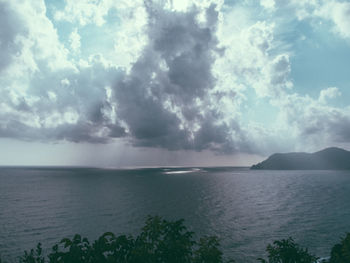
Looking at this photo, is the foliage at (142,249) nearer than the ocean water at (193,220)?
Yes

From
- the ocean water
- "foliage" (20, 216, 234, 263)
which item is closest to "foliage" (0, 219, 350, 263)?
"foliage" (20, 216, 234, 263)

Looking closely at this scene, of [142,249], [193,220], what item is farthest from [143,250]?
[193,220]

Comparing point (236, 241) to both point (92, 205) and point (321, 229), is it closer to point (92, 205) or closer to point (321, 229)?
point (321, 229)

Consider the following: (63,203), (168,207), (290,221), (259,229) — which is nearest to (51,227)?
(63,203)

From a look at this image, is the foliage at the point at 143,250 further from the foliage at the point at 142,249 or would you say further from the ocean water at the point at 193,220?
the ocean water at the point at 193,220

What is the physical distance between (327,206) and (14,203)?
142630mm

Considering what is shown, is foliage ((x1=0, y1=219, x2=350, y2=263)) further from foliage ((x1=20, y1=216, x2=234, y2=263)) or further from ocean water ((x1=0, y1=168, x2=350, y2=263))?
ocean water ((x1=0, y1=168, x2=350, y2=263))

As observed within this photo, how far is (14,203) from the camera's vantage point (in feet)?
352

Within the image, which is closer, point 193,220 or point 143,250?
point 143,250

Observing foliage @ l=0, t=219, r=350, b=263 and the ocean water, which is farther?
the ocean water

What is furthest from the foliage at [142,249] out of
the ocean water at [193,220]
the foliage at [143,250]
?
the ocean water at [193,220]

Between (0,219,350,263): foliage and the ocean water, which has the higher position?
(0,219,350,263): foliage

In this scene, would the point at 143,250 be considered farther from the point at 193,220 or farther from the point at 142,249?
the point at 193,220

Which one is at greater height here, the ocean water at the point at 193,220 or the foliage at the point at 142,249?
the foliage at the point at 142,249
